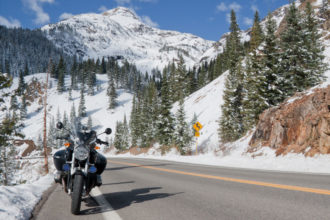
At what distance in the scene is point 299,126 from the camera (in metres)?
13.8

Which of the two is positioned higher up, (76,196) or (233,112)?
(233,112)

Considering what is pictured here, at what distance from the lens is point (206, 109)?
46.5 m

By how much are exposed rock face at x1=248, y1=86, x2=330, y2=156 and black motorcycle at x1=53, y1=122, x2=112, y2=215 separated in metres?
10.9

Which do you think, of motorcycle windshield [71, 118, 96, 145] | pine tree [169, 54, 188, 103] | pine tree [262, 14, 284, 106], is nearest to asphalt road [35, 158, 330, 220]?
motorcycle windshield [71, 118, 96, 145]

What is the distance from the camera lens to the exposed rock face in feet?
38.9

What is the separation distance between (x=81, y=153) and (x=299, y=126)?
43.3 feet

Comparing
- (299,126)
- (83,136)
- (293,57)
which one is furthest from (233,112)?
(83,136)

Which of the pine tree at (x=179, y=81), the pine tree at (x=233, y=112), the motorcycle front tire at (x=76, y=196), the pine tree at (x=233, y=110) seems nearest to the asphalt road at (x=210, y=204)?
the motorcycle front tire at (x=76, y=196)

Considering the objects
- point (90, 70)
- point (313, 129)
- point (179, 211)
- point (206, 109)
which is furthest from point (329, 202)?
point (90, 70)

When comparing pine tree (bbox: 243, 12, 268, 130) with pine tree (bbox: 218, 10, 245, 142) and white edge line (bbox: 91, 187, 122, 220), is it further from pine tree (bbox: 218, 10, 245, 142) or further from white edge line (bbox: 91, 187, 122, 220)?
white edge line (bbox: 91, 187, 122, 220)

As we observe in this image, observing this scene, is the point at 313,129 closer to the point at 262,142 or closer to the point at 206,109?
the point at 262,142

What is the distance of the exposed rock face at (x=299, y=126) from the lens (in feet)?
38.9

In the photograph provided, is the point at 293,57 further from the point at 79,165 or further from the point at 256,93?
the point at 79,165

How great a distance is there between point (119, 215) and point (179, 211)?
3.24 ft
